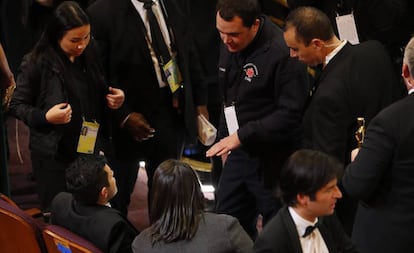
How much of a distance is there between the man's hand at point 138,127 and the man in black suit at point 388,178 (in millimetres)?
1327

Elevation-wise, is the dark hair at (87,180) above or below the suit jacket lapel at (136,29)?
below

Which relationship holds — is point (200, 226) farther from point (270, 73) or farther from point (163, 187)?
point (270, 73)

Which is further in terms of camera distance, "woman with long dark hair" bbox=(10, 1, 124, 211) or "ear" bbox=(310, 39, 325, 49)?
"woman with long dark hair" bbox=(10, 1, 124, 211)

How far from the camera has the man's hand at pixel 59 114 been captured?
3408 mm

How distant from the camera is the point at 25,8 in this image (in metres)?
4.68

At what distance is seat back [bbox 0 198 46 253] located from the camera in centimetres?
293

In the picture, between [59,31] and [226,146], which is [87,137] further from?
[226,146]

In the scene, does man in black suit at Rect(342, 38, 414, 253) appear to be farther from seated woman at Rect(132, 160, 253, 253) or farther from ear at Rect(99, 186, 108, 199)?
ear at Rect(99, 186, 108, 199)

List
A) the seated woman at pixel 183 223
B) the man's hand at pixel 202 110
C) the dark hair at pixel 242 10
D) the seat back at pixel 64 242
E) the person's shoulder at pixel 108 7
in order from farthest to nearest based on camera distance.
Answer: the man's hand at pixel 202 110 → the person's shoulder at pixel 108 7 → the dark hair at pixel 242 10 → the seat back at pixel 64 242 → the seated woman at pixel 183 223

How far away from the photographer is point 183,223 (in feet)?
8.41

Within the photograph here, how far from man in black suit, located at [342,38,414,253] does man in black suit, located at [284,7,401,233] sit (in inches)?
15.7

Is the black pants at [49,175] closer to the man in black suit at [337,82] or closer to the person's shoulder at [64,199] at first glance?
the person's shoulder at [64,199]

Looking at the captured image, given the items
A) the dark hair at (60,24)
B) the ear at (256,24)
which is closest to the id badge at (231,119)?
the ear at (256,24)

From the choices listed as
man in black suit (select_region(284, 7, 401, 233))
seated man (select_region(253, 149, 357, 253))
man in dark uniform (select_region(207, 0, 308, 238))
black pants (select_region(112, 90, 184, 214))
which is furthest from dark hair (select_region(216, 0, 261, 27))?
seated man (select_region(253, 149, 357, 253))
